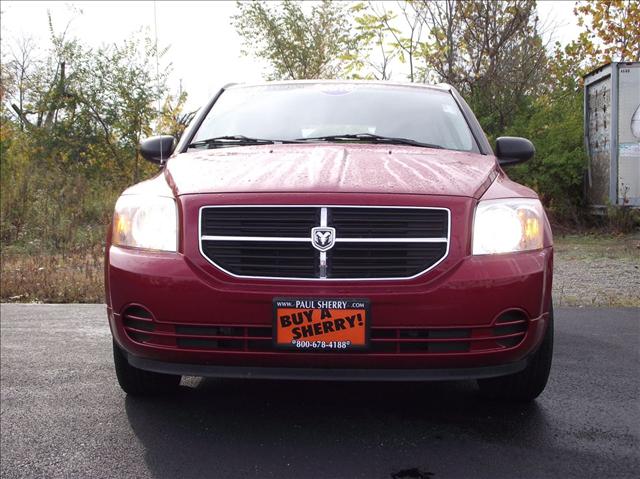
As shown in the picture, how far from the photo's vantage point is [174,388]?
325cm

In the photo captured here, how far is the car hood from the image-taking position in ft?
8.43

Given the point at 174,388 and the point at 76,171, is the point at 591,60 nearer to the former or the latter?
the point at 76,171

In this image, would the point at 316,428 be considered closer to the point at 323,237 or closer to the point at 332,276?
the point at 332,276

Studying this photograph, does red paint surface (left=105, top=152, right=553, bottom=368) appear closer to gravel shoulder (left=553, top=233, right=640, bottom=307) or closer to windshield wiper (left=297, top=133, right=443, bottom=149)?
windshield wiper (left=297, top=133, right=443, bottom=149)

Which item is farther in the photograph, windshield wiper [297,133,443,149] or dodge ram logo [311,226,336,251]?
windshield wiper [297,133,443,149]

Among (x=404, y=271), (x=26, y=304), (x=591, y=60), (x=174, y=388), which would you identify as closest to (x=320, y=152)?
(x=404, y=271)

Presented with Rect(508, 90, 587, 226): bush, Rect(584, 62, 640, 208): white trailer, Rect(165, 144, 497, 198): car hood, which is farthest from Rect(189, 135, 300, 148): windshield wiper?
Rect(508, 90, 587, 226): bush

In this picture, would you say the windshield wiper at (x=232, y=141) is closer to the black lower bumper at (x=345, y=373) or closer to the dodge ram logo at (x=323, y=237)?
the dodge ram logo at (x=323, y=237)

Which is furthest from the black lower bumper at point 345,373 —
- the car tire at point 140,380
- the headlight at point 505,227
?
the car tire at point 140,380

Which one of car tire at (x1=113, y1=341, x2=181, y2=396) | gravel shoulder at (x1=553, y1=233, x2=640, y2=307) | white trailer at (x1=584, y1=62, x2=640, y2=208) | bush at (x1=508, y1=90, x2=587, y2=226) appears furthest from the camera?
bush at (x1=508, y1=90, x2=587, y2=226)

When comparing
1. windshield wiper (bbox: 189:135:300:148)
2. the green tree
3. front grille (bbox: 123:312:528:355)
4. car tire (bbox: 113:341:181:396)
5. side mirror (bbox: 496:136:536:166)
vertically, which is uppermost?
the green tree

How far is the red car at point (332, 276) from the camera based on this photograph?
2418 millimetres

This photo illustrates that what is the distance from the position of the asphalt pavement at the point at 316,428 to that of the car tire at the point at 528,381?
2.6 inches

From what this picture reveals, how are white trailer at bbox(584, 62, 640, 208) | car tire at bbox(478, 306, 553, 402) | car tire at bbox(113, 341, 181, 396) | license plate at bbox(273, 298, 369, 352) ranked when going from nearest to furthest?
license plate at bbox(273, 298, 369, 352)
car tire at bbox(478, 306, 553, 402)
car tire at bbox(113, 341, 181, 396)
white trailer at bbox(584, 62, 640, 208)
